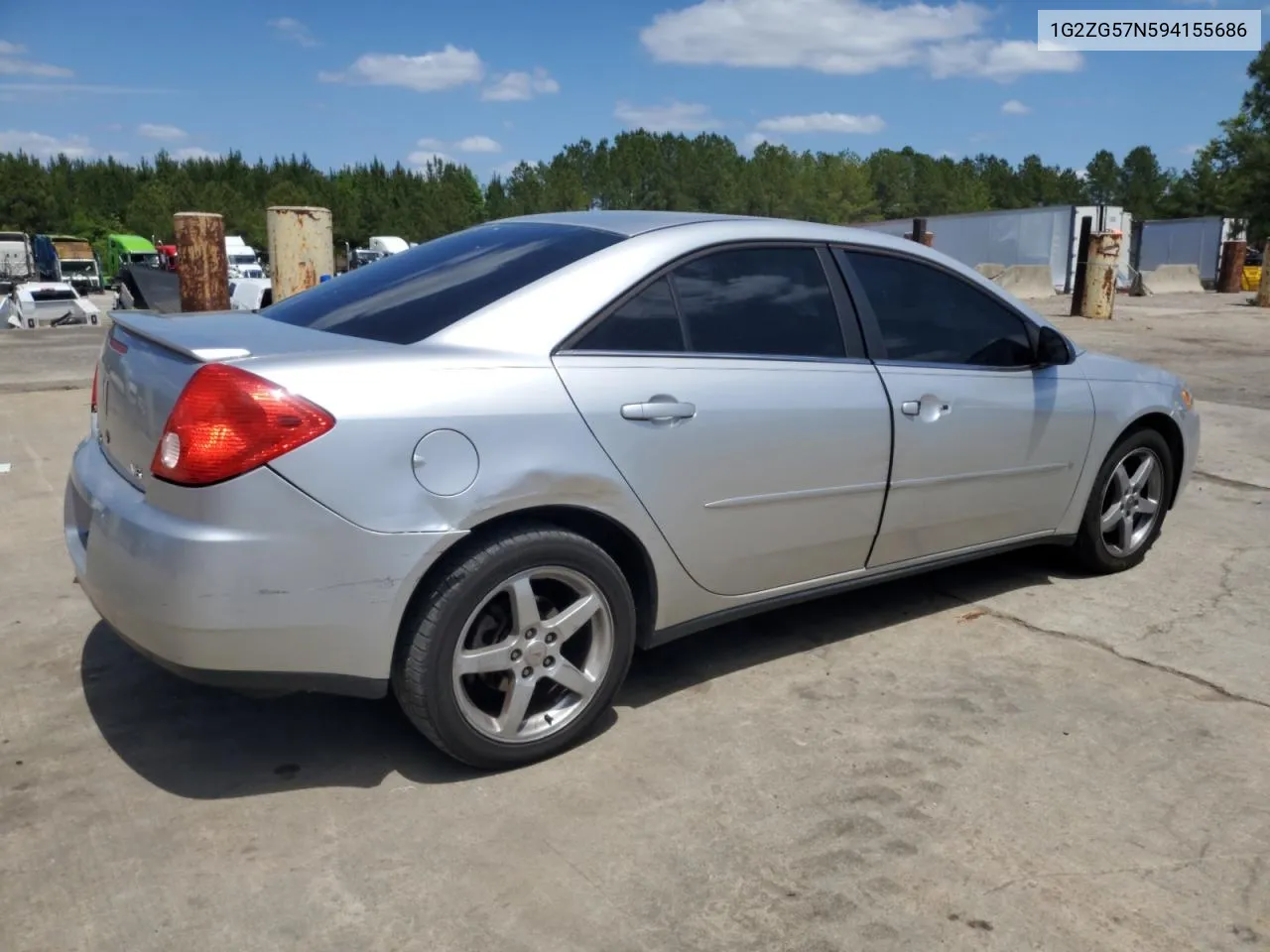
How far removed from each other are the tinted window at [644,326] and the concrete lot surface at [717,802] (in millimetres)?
1148

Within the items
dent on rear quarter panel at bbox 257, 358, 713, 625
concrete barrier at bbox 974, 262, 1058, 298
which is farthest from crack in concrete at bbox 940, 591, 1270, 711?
concrete barrier at bbox 974, 262, 1058, 298

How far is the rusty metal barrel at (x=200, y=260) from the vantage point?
9125 mm

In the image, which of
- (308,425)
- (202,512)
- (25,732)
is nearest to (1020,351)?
(308,425)

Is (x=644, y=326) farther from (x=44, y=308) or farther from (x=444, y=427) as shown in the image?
(x=44, y=308)

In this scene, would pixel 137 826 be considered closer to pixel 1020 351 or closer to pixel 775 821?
pixel 775 821

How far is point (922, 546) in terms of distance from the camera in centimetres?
386

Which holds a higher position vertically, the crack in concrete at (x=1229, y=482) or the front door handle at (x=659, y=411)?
the front door handle at (x=659, y=411)

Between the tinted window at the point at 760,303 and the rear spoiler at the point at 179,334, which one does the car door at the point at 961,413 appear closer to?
the tinted window at the point at 760,303

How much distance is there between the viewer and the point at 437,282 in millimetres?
3232

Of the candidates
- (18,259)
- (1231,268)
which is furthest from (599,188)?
(1231,268)

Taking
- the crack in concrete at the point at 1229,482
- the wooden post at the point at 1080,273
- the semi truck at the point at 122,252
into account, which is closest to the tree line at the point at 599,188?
the semi truck at the point at 122,252

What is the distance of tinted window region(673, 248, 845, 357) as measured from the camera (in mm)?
3242

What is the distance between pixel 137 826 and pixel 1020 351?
3.35m

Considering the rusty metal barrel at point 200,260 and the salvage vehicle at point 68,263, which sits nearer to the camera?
the rusty metal barrel at point 200,260
